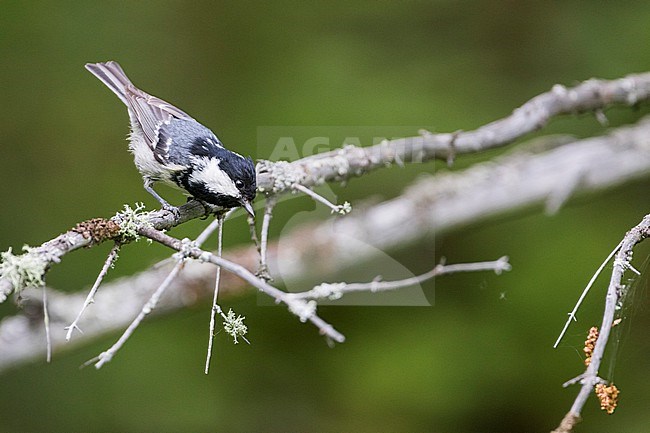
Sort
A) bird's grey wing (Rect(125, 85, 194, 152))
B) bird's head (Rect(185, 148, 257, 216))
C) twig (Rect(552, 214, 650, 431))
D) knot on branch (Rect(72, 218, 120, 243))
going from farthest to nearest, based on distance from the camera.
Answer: bird's grey wing (Rect(125, 85, 194, 152))
bird's head (Rect(185, 148, 257, 216))
knot on branch (Rect(72, 218, 120, 243))
twig (Rect(552, 214, 650, 431))

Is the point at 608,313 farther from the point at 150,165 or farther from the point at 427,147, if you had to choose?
the point at 150,165

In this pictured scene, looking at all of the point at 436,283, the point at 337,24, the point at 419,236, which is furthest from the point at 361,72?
the point at 436,283

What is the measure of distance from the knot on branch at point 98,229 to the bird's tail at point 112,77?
50.1 inches

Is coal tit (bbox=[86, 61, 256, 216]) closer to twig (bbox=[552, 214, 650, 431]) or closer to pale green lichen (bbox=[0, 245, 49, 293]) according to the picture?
pale green lichen (bbox=[0, 245, 49, 293])

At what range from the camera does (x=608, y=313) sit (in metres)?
1.22

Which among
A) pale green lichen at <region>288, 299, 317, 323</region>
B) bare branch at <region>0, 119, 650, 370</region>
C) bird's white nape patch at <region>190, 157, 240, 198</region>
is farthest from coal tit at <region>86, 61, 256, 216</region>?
bare branch at <region>0, 119, 650, 370</region>

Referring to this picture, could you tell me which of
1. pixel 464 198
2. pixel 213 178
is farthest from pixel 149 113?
pixel 464 198

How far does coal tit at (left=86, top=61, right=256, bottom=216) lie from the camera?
82.0 inches

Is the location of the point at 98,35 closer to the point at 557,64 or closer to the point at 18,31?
the point at 18,31

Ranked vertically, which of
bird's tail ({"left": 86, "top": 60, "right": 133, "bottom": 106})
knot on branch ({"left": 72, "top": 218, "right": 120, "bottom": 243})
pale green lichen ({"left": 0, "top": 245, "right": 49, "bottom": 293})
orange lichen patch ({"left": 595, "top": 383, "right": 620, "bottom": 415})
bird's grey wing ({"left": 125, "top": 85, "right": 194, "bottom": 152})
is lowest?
orange lichen patch ({"left": 595, "top": 383, "right": 620, "bottom": 415})

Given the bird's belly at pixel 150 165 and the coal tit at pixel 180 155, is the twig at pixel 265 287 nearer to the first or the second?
the coal tit at pixel 180 155

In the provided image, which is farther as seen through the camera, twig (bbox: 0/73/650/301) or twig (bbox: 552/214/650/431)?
twig (bbox: 0/73/650/301)

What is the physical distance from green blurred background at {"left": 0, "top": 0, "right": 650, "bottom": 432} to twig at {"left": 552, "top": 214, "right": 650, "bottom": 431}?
1.77 metres

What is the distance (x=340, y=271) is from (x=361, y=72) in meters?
1.13
